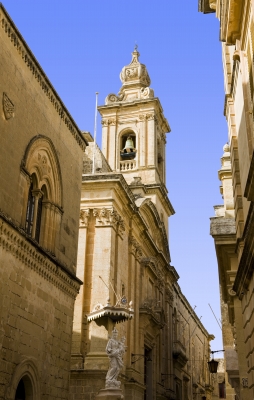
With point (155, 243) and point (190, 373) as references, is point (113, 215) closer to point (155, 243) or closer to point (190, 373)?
point (155, 243)

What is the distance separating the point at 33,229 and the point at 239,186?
5355 millimetres

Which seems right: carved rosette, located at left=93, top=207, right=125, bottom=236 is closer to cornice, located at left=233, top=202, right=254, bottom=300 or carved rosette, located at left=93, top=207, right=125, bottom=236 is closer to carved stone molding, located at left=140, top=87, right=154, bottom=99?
cornice, located at left=233, top=202, right=254, bottom=300

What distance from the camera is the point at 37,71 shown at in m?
13.0

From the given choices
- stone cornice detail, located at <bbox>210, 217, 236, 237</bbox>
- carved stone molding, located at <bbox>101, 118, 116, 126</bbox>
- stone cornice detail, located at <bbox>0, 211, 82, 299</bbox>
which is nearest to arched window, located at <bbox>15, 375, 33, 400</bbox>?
stone cornice detail, located at <bbox>0, 211, 82, 299</bbox>

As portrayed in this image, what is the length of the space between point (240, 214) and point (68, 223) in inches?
199

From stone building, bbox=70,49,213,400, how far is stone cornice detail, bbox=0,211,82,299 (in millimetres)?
4821

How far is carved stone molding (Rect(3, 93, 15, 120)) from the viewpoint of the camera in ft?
36.4

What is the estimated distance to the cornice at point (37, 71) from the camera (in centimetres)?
1129

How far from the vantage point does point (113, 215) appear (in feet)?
69.0

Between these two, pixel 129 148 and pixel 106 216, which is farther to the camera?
pixel 129 148

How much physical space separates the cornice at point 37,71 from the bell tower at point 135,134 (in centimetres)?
1518

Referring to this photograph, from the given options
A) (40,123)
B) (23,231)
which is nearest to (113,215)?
(40,123)

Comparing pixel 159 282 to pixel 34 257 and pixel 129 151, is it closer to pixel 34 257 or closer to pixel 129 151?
pixel 129 151

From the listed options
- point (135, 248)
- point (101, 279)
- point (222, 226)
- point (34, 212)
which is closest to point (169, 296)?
point (135, 248)
